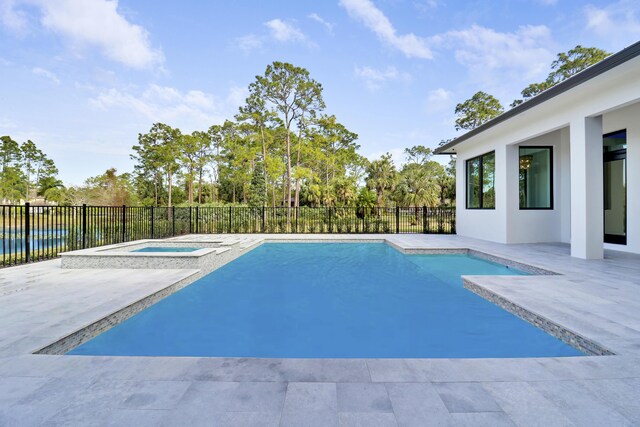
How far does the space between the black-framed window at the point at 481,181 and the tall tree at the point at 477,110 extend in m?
13.7

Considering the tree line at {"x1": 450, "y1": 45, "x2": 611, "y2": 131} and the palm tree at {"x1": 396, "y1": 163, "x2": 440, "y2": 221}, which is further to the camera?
the palm tree at {"x1": 396, "y1": 163, "x2": 440, "y2": 221}

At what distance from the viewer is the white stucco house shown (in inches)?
208

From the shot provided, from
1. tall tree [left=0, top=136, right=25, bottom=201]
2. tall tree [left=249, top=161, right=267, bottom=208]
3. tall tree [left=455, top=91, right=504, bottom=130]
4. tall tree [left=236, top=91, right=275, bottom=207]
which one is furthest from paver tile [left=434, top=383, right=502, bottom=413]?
tall tree [left=0, top=136, right=25, bottom=201]

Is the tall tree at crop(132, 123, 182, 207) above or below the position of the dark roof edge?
above

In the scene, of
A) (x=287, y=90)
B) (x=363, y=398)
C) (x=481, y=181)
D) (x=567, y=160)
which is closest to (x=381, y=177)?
(x=287, y=90)

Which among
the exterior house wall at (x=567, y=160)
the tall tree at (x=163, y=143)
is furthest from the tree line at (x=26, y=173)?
the exterior house wall at (x=567, y=160)

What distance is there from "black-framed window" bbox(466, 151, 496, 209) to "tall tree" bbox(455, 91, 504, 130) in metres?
13.7

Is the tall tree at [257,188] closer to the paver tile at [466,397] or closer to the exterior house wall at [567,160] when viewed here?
the exterior house wall at [567,160]

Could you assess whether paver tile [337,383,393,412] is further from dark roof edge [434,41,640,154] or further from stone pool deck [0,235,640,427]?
dark roof edge [434,41,640,154]

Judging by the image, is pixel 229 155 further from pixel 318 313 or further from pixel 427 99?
pixel 318 313

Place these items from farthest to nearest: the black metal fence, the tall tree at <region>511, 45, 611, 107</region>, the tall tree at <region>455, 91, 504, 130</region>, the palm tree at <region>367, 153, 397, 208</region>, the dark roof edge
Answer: the palm tree at <region>367, 153, 397, 208</region> → the tall tree at <region>455, 91, 504, 130</region> → the tall tree at <region>511, 45, 611, 107</region> → the black metal fence → the dark roof edge

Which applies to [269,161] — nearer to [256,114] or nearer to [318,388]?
[256,114]

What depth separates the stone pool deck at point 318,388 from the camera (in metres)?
1.48

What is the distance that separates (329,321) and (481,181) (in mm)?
8220
